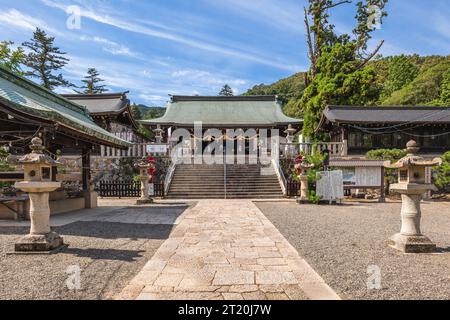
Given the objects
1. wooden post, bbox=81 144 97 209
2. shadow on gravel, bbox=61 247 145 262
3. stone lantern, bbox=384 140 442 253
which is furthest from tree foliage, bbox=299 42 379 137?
shadow on gravel, bbox=61 247 145 262

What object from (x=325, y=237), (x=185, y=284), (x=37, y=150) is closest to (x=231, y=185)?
(x=325, y=237)

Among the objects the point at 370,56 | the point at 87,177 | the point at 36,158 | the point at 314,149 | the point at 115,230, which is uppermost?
the point at 370,56

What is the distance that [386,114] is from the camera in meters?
21.4

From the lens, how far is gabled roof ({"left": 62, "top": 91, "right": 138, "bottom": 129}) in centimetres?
2077

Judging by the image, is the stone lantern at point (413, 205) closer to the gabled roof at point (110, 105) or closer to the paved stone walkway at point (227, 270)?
the paved stone walkway at point (227, 270)

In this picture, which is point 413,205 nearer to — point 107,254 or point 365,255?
point 365,255

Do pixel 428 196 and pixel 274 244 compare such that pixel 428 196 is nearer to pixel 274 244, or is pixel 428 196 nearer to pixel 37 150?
pixel 274 244

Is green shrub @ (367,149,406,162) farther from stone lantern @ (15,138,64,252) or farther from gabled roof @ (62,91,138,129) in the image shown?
→ gabled roof @ (62,91,138,129)

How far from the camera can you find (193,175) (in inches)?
703

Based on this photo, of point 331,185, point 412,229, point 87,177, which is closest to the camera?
point 412,229

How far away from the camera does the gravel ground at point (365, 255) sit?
371cm

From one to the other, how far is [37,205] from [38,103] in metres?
4.37

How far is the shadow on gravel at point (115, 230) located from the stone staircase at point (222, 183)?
7.36 meters

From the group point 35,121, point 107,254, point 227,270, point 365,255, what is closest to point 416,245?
point 365,255
